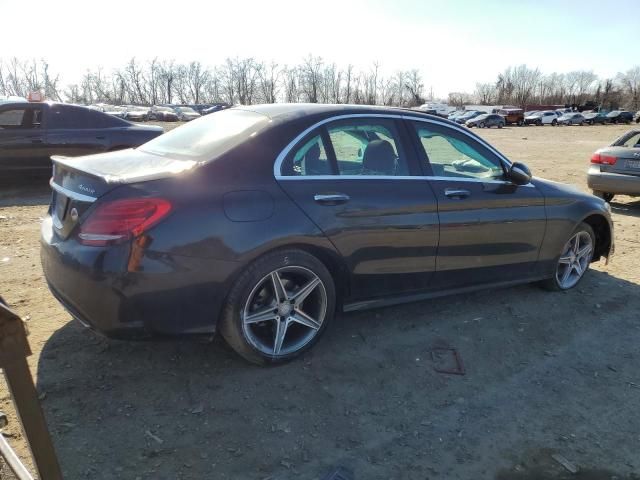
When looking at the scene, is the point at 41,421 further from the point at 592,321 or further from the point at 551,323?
the point at 592,321

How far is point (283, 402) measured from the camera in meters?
2.95

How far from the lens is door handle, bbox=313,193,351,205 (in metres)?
3.22

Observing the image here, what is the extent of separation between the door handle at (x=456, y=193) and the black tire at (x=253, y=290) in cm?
116

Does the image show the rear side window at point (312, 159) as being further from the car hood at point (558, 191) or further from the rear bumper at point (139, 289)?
the car hood at point (558, 191)

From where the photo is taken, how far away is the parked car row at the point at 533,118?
48.9 metres

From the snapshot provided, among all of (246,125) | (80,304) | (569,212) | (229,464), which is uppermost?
(246,125)

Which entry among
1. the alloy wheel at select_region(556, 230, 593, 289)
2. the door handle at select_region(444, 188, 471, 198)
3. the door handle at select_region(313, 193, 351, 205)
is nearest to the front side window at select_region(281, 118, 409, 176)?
the door handle at select_region(313, 193, 351, 205)

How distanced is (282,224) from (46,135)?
289 inches

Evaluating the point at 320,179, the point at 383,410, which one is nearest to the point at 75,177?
the point at 320,179

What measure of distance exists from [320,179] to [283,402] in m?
1.40

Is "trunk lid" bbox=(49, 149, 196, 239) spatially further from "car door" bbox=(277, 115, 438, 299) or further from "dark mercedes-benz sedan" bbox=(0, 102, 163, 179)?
"dark mercedes-benz sedan" bbox=(0, 102, 163, 179)

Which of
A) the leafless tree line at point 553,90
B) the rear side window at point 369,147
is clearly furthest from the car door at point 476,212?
the leafless tree line at point 553,90

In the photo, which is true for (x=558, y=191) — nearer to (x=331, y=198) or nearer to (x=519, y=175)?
(x=519, y=175)

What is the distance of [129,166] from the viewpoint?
311 centimetres
